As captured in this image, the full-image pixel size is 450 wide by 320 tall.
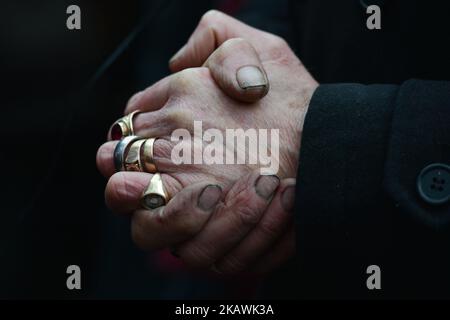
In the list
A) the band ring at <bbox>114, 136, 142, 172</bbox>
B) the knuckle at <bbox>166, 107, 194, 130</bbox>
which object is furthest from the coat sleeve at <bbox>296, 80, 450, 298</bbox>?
the band ring at <bbox>114, 136, 142, 172</bbox>

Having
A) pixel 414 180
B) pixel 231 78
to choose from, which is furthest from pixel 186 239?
pixel 414 180

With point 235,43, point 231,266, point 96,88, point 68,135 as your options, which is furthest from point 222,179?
point 96,88

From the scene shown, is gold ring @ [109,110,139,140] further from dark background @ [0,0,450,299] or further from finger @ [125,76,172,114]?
dark background @ [0,0,450,299]

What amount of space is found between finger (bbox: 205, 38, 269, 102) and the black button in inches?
12.9

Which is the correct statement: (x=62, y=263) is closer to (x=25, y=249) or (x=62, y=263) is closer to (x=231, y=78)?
(x=25, y=249)

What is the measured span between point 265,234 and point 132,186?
0.25 metres

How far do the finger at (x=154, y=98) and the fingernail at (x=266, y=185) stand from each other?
0.29 m

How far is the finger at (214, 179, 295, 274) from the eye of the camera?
1032 millimetres

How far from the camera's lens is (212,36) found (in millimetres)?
1263

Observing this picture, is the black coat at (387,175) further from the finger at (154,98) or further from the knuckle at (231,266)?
the finger at (154,98)

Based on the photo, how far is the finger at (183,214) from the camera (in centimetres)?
101

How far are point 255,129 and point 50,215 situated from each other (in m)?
1.08

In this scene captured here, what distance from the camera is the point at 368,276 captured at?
3.49 feet

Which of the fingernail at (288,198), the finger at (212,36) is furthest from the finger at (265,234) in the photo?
the finger at (212,36)
